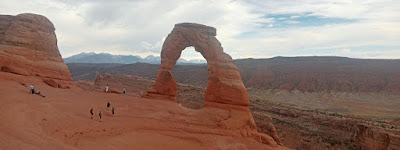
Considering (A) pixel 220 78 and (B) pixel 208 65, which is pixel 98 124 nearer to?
(A) pixel 220 78

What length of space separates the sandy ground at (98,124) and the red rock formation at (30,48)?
181 cm

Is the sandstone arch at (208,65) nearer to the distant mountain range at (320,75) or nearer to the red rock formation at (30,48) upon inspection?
the red rock formation at (30,48)

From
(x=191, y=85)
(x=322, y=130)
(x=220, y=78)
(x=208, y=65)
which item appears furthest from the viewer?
(x=191, y=85)

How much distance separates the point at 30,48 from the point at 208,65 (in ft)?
50.3

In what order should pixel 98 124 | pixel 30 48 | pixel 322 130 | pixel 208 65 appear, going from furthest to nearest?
pixel 322 130 < pixel 30 48 < pixel 208 65 < pixel 98 124

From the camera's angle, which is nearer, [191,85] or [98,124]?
[98,124]

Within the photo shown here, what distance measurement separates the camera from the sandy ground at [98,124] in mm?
11805

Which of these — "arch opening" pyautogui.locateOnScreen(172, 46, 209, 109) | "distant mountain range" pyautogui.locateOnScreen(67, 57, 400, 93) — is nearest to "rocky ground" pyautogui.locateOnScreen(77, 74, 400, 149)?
"arch opening" pyautogui.locateOnScreen(172, 46, 209, 109)

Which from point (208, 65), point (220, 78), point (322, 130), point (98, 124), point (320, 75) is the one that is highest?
point (208, 65)

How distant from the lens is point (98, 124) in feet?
52.1

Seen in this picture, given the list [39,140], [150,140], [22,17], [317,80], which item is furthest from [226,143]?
[317,80]

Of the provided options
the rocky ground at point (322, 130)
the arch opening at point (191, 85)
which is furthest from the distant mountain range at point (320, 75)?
the rocky ground at point (322, 130)

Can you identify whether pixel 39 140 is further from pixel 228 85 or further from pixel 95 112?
pixel 228 85

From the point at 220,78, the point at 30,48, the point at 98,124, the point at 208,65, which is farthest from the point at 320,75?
the point at 98,124
